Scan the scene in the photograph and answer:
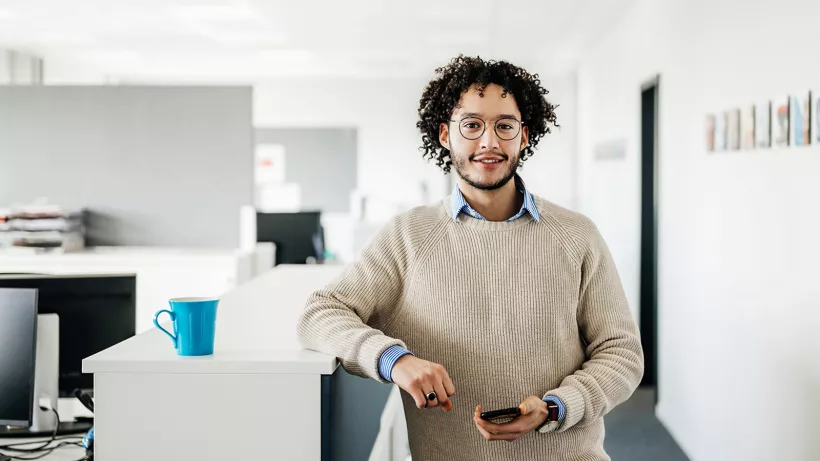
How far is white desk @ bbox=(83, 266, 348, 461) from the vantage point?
4.82 ft

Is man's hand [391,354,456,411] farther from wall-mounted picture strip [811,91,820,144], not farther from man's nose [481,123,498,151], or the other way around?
wall-mounted picture strip [811,91,820,144]

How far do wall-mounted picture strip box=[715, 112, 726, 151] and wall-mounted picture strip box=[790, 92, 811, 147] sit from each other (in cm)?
71

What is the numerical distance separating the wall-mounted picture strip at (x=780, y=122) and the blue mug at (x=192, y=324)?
6.67 ft

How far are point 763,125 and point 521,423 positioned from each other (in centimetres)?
191

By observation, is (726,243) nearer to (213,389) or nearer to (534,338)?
(534,338)

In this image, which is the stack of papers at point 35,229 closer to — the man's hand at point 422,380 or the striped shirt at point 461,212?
the striped shirt at point 461,212

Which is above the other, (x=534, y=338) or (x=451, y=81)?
(x=451, y=81)

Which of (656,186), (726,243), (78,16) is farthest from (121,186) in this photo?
(726,243)

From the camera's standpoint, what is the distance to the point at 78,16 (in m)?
6.32

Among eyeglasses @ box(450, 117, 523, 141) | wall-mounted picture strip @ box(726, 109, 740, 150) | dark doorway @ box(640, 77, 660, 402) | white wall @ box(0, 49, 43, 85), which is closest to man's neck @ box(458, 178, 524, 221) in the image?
eyeglasses @ box(450, 117, 523, 141)

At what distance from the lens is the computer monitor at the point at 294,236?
5.83 metres

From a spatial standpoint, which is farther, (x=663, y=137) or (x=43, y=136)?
(x=43, y=136)

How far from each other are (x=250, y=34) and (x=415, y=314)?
236 inches

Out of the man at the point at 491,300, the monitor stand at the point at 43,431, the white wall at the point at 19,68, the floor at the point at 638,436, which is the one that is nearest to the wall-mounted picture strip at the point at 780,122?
the man at the point at 491,300
